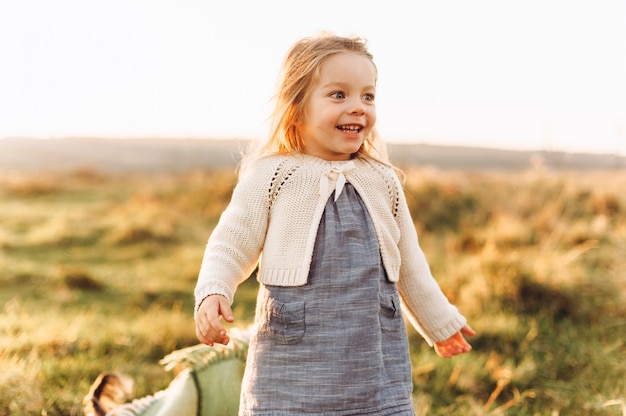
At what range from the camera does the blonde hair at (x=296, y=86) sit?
8.20 ft

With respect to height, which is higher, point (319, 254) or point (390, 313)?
point (319, 254)

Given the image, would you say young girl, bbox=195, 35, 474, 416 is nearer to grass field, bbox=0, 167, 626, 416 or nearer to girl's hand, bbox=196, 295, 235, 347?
→ girl's hand, bbox=196, 295, 235, 347

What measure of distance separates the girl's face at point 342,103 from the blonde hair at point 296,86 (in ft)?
0.10

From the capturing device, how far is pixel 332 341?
229 cm

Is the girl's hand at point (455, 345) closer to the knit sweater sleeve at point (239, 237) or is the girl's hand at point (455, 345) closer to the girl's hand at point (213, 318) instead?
the knit sweater sleeve at point (239, 237)

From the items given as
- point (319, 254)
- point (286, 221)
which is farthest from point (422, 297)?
point (286, 221)

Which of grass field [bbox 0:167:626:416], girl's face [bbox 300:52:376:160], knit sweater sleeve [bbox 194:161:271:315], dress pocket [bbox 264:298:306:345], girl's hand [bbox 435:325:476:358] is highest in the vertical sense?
girl's face [bbox 300:52:376:160]

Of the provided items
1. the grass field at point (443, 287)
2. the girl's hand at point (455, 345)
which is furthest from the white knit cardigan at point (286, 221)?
the grass field at point (443, 287)

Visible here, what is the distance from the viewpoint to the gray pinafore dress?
2277 millimetres

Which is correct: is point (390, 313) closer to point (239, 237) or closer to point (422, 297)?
point (422, 297)

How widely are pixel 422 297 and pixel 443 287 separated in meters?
3.25

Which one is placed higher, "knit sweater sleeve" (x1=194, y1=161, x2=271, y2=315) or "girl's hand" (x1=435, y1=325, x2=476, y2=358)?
"knit sweater sleeve" (x1=194, y1=161, x2=271, y2=315)

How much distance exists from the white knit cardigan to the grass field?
121 cm

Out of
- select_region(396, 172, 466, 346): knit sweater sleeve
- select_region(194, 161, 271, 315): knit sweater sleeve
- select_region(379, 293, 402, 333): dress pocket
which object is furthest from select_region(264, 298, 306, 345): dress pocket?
select_region(396, 172, 466, 346): knit sweater sleeve
